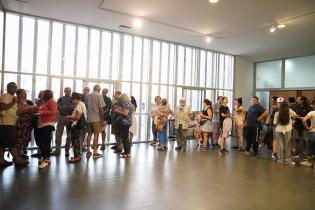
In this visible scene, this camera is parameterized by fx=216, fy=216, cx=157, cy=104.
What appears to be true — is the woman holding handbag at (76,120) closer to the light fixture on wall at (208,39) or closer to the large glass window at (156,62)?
the large glass window at (156,62)

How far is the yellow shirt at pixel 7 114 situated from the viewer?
12.9 ft

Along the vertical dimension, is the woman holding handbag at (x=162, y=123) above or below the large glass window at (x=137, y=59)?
below

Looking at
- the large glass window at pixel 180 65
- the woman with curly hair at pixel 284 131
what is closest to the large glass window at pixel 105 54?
the large glass window at pixel 180 65

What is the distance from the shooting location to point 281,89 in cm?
944

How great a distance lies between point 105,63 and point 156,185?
15.1 ft

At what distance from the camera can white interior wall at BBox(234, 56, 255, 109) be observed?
9812mm

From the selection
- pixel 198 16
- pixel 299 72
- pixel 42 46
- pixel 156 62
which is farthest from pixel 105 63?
pixel 299 72

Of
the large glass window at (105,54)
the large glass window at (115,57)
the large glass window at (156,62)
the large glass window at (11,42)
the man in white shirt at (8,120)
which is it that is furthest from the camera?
the large glass window at (156,62)

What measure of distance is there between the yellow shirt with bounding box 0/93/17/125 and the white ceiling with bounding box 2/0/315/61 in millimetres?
2456

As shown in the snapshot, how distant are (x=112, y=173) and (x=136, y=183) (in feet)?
2.16

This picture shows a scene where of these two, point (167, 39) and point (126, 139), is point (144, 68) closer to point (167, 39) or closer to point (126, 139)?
point (167, 39)

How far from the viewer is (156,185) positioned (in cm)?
345

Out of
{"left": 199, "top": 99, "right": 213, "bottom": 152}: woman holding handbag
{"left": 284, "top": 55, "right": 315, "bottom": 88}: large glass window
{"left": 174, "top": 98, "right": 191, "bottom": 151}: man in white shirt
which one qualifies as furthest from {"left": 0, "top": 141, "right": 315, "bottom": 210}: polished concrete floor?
{"left": 284, "top": 55, "right": 315, "bottom": 88}: large glass window

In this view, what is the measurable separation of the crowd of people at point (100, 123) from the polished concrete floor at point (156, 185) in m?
0.45
